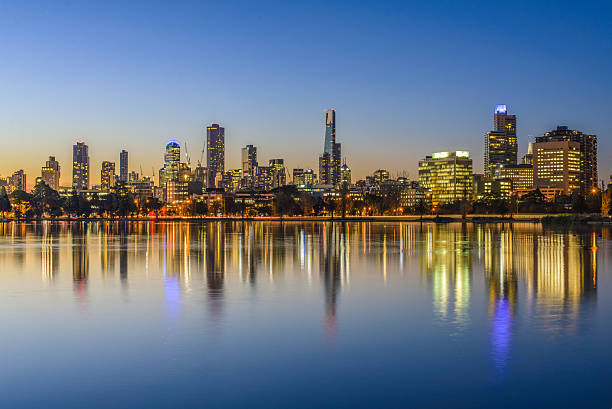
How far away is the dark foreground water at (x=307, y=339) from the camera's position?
37.9 feet

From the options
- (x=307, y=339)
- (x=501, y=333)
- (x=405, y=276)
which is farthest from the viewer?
(x=405, y=276)

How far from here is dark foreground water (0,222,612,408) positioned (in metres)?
11.5

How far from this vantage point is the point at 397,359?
13.9m

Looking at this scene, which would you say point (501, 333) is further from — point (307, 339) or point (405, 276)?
point (405, 276)

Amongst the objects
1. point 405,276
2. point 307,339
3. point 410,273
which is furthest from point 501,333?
point 410,273

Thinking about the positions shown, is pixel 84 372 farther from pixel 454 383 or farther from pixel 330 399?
pixel 454 383

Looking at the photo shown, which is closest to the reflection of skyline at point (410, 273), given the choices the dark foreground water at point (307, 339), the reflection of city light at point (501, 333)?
the reflection of city light at point (501, 333)

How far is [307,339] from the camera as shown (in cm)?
1595

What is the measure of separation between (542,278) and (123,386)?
21.3 metres

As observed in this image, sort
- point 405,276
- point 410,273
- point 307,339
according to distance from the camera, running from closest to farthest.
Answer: point 307,339 < point 405,276 < point 410,273

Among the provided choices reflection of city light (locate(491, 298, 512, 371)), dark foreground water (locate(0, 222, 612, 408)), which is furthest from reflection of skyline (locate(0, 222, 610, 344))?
dark foreground water (locate(0, 222, 612, 408))

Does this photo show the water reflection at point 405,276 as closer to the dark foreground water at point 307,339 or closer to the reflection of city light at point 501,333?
the reflection of city light at point 501,333

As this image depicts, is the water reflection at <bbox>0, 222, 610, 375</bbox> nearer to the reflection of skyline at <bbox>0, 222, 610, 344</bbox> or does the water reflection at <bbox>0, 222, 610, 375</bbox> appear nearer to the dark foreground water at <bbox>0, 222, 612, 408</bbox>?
the reflection of skyline at <bbox>0, 222, 610, 344</bbox>

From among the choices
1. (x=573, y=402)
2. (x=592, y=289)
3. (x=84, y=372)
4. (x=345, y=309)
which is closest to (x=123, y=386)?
(x=84, y=372)
